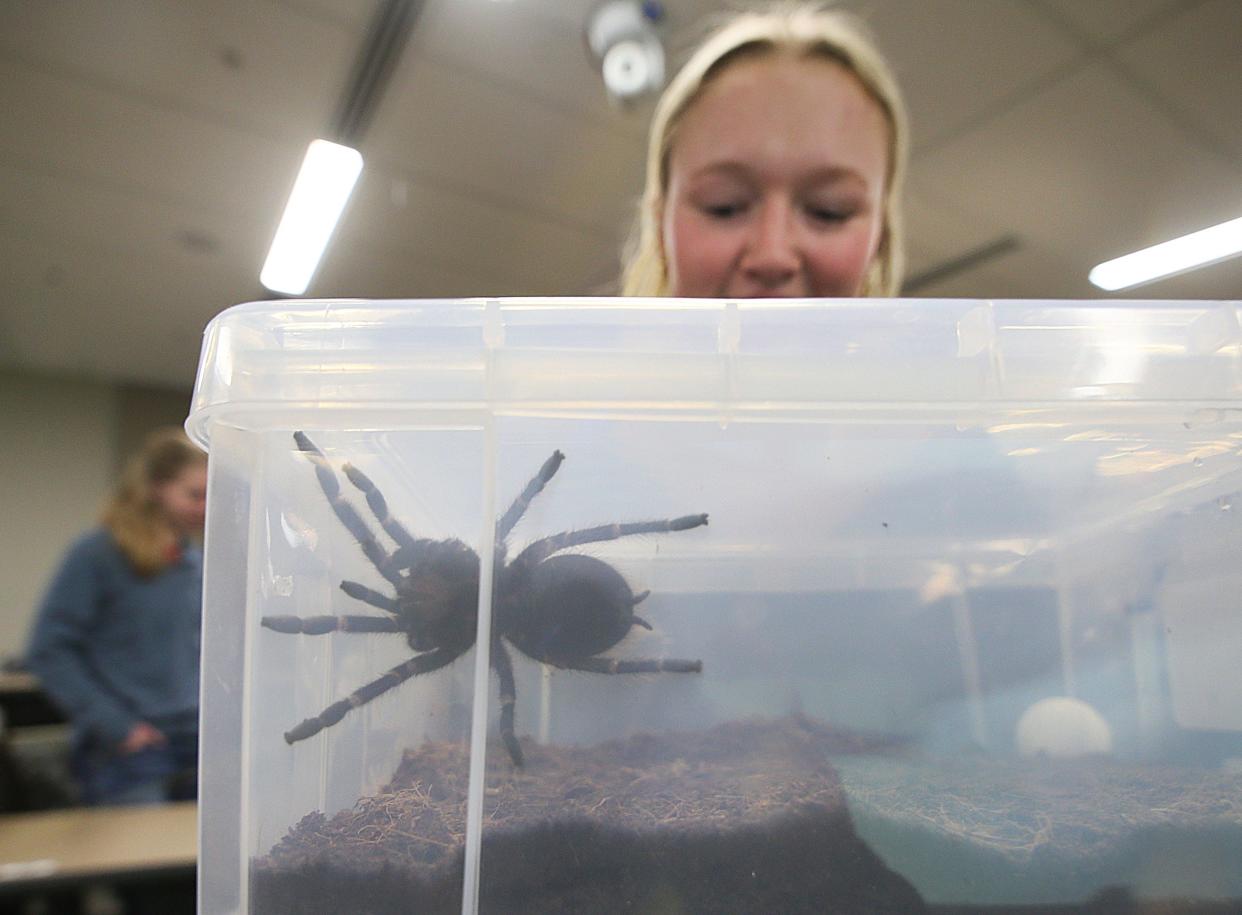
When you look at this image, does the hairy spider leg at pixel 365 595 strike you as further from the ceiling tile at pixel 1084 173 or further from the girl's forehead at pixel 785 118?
the ceiling tile at pixel 1084 173

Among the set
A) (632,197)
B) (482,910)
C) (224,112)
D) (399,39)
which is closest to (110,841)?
(482,910)

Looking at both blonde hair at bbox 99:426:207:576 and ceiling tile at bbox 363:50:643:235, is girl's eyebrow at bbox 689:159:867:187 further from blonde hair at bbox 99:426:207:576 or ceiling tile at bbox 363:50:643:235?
ceiling tile at bbox 363:50:643:235

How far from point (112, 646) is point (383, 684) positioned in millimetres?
1617

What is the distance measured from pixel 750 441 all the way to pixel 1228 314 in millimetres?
209

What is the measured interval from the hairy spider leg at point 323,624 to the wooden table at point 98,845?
0.81 m

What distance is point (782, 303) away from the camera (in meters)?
0.35

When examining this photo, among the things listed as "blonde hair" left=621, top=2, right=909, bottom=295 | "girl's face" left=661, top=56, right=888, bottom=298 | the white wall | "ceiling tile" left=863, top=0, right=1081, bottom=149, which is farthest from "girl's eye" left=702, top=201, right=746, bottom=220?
the white wall

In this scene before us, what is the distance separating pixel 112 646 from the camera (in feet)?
5.40

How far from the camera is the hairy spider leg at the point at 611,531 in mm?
347

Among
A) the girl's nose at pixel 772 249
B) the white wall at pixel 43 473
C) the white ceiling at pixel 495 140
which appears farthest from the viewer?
the white wall at pixel 43 473

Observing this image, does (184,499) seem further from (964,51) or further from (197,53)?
(964,51)

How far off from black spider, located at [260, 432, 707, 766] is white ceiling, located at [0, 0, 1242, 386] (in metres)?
2.06

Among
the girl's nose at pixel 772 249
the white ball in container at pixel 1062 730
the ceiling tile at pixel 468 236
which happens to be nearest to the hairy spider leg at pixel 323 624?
the white ball in container at pixel 1062 730

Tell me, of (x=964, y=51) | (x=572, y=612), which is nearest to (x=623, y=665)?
(x=572, y=612)
